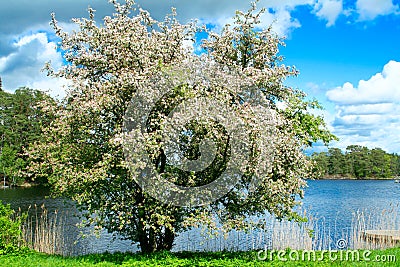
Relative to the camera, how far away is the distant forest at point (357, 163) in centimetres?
11719

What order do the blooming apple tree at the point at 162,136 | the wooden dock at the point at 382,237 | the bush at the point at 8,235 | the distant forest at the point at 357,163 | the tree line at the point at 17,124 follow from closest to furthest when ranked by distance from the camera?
1. the blooming apple tree at the point at 162,136
2. the bush at the point at 8,235
3. the wooden dock at the point at 382,237
4. the tree line at the point at 17,124
5. the distant forest at the point at 357,163

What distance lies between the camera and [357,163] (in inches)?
4631

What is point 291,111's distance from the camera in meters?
13.1

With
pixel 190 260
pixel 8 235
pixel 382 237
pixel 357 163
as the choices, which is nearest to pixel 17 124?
pixel 8 235

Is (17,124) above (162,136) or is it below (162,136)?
above

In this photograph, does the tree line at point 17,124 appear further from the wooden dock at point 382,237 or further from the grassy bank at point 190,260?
the grassy bank at point 190,260

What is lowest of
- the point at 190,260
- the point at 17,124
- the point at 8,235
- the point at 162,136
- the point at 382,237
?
the point at 382,237

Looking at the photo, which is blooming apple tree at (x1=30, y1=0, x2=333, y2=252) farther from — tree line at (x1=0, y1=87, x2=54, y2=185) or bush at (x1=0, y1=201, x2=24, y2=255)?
tree line at (x1=0, y1=87, x2=54, y2=185)

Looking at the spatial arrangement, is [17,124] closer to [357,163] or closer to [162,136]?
[162,136]

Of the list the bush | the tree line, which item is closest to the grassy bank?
the bush

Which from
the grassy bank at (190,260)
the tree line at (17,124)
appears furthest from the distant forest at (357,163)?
the grassy bank at (190,260)

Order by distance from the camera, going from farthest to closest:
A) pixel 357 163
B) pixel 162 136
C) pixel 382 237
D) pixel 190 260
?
pixel 357 163 < pixel 382 237 < pixel 190 260 < pixel 162 136

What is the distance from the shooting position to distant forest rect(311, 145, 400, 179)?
11719cm

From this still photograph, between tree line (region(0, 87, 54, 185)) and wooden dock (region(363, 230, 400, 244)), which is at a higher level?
tree line (region(0, 87, 54, 185))
